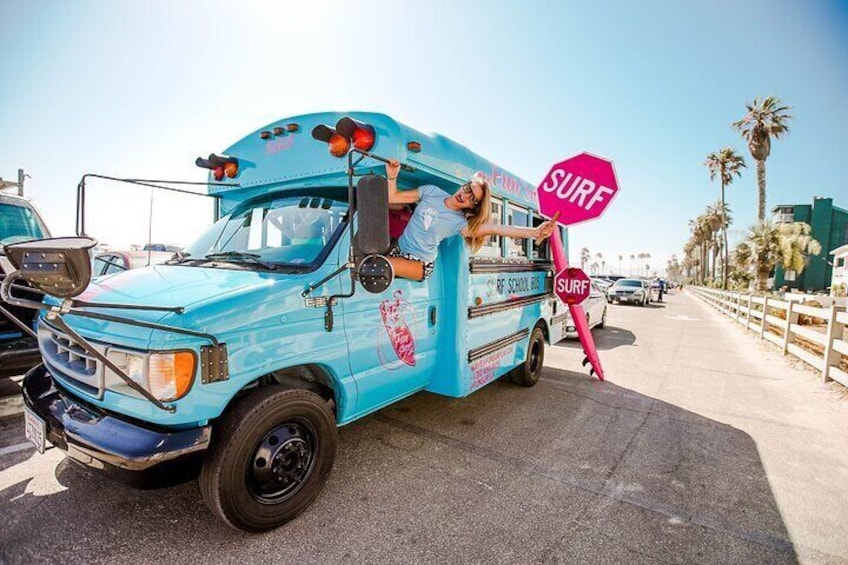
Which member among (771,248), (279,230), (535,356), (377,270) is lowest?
(535,356)

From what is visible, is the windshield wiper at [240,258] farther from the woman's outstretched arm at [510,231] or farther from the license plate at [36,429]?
the woman's outstretched arm at [510,231]

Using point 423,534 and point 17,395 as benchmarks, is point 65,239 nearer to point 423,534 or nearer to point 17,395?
point 423,534

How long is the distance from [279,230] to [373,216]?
1.16 metres

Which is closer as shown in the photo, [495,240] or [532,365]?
[495,240]

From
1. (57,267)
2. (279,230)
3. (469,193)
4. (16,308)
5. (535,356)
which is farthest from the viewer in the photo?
(535,356)

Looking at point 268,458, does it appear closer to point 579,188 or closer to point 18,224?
point 579,188

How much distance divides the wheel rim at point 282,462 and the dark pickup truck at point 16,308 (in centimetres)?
221

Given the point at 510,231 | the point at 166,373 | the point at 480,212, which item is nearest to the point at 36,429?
the point at 166,373

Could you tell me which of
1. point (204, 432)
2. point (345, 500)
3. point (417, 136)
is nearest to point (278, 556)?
point (345, 500)

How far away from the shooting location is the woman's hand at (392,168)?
10.1 ft

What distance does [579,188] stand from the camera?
214 inches

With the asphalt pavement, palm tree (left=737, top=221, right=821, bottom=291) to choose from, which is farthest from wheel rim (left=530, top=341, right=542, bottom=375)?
palm tree (left=737, top=221, right=821, bottom=291)

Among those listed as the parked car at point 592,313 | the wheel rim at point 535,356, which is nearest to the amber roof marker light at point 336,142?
the wheel rim at point 535,356

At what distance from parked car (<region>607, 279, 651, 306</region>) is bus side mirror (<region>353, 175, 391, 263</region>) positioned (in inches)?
939
